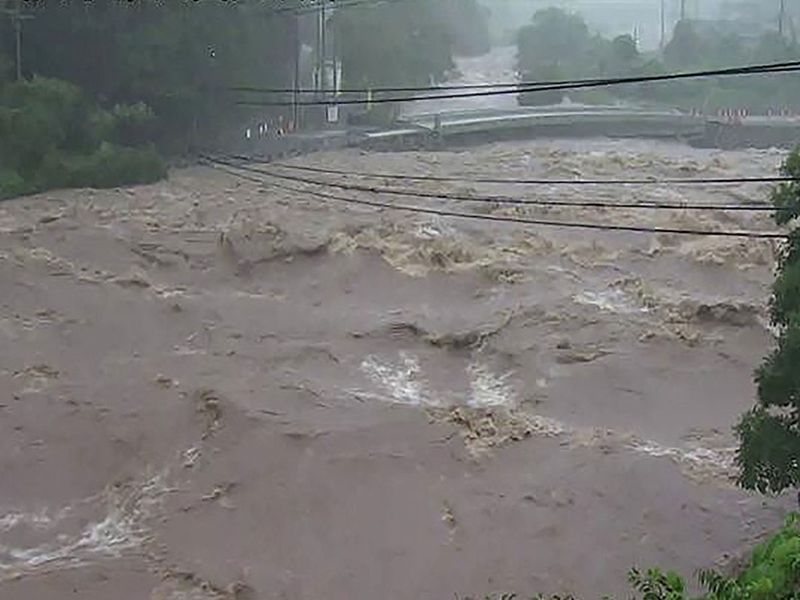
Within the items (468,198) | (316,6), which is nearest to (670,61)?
(316,6)

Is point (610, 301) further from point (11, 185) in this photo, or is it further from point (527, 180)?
point (11, 185)

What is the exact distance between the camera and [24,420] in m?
13.1

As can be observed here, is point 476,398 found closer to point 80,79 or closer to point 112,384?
point 112,384

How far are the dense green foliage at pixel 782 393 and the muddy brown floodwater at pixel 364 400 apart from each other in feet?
4.77

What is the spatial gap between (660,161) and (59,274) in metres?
16.8

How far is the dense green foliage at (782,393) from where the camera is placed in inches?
367

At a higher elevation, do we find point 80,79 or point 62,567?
point 80,79

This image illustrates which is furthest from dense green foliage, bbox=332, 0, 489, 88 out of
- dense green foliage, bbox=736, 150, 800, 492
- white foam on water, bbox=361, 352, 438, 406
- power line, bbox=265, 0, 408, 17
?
dense green foliage, bbox=736, 150, 800, 492

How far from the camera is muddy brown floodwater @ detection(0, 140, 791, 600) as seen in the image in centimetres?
1069

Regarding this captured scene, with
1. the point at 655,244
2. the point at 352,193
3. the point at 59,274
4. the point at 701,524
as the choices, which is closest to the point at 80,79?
the point at 352,193

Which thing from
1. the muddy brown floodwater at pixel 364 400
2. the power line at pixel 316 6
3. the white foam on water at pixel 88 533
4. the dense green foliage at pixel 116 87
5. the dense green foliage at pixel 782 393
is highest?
the power line at pixel 316 6

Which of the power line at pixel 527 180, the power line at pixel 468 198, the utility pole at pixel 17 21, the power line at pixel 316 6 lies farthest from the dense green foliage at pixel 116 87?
the power line at pixel 527 180

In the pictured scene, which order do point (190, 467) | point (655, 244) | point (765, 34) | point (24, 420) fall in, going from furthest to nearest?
point (765, 34) → point (655, 244) → point (24, 420) → point (190, 467)

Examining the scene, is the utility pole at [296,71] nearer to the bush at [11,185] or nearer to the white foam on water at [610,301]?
the bush at [11,185]
